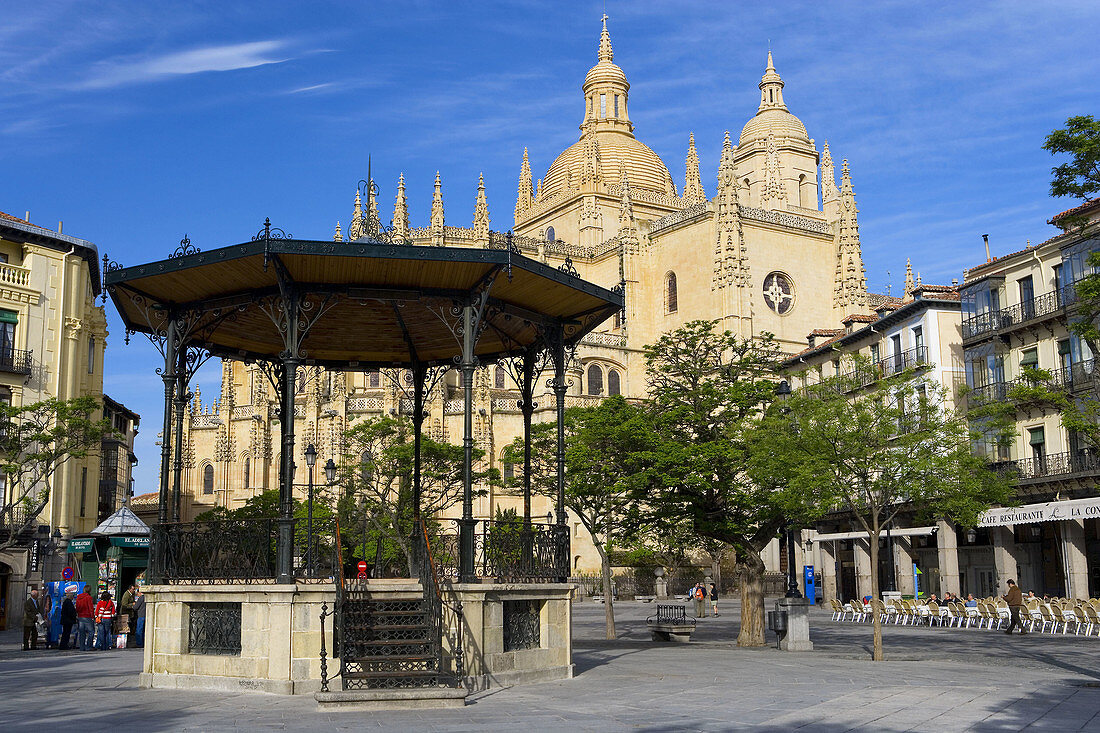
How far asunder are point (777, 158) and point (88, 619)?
5925cm

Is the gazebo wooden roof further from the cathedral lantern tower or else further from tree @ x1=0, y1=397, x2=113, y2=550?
the cathedral lantern tower

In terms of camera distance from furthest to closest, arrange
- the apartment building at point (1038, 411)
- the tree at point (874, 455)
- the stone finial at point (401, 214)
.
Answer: the stone finial at point (401, 214) < the apartment building at point (1038, 411) < the tree at point (874, 455)

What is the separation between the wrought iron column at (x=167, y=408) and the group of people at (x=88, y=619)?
927 centimetres

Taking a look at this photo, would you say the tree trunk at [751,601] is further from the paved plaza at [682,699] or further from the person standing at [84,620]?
the person standing at [84,620]

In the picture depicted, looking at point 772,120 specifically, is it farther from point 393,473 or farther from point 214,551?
point 214,551

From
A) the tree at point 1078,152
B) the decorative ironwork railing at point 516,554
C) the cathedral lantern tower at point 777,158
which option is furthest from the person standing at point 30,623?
the cathedral lantern tower at point 777,158

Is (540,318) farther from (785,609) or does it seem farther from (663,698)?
(785,609)

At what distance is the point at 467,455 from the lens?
14.6 meters

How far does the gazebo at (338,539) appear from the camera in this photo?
13328mm

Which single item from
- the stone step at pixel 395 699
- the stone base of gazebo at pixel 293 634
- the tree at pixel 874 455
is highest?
the tree at pixel 874 455

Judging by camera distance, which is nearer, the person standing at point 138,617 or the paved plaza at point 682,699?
the paved plaza at point 682,699

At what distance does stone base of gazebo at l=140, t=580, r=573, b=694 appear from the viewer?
1334 cm

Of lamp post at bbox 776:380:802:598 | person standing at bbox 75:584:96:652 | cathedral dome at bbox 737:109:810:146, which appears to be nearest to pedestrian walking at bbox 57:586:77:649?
person standing at bbox 75:584:96:652

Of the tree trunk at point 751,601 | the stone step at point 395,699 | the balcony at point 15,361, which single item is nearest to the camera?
the stone step at point 395,699
